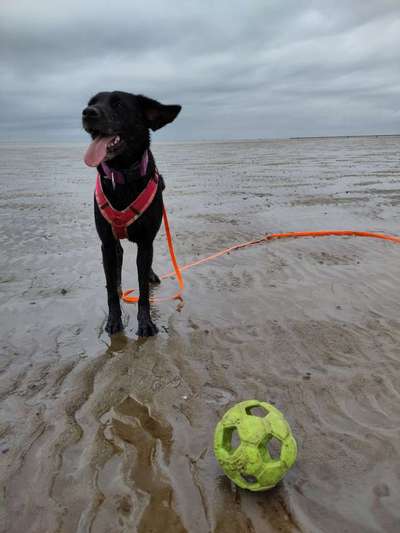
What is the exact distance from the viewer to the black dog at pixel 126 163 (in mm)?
3766

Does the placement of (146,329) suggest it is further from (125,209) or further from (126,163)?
(126,163)

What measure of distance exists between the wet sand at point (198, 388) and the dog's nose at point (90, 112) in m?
2.04

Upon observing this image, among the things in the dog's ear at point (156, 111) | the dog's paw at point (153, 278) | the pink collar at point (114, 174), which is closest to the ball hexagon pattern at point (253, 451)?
the pink collar at point (114, 174)

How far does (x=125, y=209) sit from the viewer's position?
394 cm

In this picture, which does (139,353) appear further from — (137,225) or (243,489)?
(243,489)

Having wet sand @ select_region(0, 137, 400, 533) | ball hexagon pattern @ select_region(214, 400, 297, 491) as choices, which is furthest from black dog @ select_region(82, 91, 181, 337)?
ball hexagon pattern @ select_region(214, 400, 297, 491)

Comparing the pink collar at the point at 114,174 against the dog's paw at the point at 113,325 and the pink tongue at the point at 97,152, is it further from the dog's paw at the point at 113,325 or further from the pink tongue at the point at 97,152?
the dog's paw at the point at 113,325

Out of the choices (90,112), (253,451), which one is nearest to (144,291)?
(90,112)

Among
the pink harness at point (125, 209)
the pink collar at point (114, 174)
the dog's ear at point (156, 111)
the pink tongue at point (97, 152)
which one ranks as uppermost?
the dog's ear at point (156, 111)

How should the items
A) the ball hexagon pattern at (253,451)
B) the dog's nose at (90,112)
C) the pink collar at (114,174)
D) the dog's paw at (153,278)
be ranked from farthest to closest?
1. the dog's paw at (153,278)
2. the pink collar at (114,174)
3. the dog's nose at (90,112)
4. the ball hexagon pattern at (253,451)

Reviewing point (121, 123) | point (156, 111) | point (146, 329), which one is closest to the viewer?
point (121, 123)

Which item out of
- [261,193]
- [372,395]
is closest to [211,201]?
[261,193]

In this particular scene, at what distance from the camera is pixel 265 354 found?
3.79 meters

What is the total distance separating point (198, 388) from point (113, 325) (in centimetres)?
137
